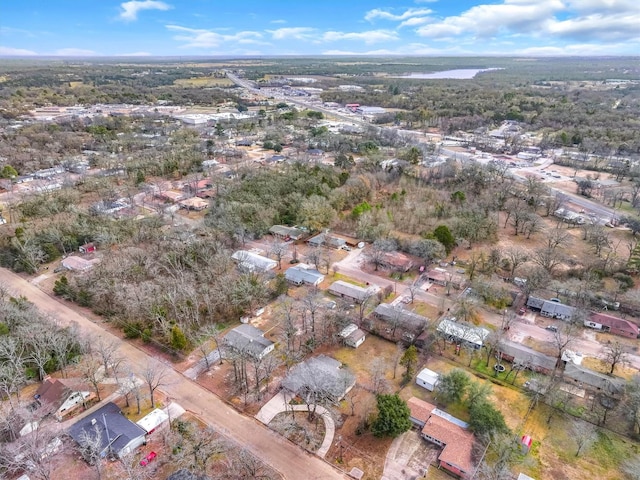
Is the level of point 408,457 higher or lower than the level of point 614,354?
lower

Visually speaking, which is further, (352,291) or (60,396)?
(352,291)

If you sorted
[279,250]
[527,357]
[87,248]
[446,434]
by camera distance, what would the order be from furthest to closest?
[87,248]
[279,250]
[527,357]
[446,434]

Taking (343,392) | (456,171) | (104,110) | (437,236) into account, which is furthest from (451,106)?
(343,392)

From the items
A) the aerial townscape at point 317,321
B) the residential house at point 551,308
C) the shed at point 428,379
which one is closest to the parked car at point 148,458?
the aerial townscape at point 317,321

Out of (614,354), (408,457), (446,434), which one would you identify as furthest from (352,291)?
(614,354)

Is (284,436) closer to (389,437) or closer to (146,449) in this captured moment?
(389,437)

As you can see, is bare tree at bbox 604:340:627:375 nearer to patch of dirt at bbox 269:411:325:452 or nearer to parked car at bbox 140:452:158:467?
patch of dirt at bbox 269:411:325:452

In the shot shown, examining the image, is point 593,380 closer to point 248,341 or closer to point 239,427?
point 239,427

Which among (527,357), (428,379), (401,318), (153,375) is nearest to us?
(153,375)

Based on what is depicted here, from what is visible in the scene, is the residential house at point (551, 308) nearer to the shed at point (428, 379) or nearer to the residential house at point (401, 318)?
the residential house at point (401, 318)
